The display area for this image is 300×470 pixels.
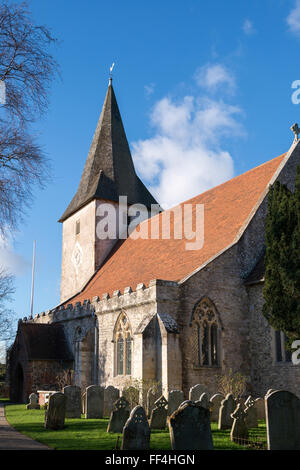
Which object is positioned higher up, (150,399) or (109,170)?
(109,170)

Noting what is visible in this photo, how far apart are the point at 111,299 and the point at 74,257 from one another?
1139 cm

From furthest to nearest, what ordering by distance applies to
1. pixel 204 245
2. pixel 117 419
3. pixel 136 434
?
pixel 204 245 < pixel 117 419 < pixel 136 434

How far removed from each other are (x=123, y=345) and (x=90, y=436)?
8.25 meters

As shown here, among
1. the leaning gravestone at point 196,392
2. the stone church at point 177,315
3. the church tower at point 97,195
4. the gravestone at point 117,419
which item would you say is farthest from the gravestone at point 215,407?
the church tower at point 97,195

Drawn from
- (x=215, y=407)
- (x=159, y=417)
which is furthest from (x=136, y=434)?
(x=215, y=407)

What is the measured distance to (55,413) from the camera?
11.2m

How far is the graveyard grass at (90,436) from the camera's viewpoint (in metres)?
8.45

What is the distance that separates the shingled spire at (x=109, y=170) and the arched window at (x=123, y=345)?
36.8 ft

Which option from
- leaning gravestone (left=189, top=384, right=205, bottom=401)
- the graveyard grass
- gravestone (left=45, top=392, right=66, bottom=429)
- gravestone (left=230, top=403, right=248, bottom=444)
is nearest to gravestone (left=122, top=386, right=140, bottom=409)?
the graveyard grass

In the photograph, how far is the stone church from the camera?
15.4 metres

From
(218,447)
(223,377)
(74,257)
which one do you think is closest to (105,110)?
(74,257)

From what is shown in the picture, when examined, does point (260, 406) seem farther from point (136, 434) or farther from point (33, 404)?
point (33, 404)
